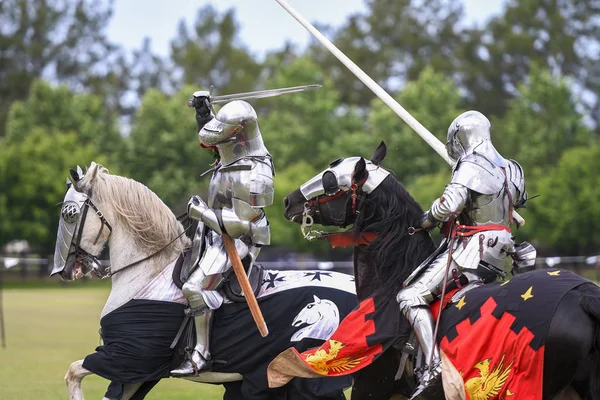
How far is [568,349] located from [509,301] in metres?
0.42

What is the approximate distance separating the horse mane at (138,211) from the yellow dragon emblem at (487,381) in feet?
8.48

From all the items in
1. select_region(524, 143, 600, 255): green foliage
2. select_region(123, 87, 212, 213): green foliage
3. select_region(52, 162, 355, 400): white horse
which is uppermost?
select_region(52, 162, 355, 400): white horse

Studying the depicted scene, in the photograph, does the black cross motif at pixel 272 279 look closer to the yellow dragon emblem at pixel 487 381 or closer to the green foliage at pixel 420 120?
the yellow dragon emblem at pixel 487 381

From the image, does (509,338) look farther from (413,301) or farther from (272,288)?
(272,288)

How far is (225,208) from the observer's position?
621 centimetres

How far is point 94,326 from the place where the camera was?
1542 centimetres

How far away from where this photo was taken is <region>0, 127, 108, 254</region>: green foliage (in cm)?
3162

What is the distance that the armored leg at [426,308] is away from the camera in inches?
203

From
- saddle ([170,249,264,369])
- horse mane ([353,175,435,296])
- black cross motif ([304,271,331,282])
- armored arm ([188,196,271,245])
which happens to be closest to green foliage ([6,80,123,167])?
black cross motif ([304,271,331,282])

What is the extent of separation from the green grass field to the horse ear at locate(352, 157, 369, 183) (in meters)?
4.05

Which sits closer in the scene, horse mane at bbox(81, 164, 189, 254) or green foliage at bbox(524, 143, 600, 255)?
horse mane at bbox(81, 164, 189, 254)

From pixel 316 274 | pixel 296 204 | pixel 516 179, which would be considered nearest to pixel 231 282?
pixel 316 274

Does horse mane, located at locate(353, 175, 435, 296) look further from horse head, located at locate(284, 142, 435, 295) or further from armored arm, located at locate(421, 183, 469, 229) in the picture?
armored arm, located at locate(421, 183, 469, 229)

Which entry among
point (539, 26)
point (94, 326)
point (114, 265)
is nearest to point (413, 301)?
point (114, 265)
